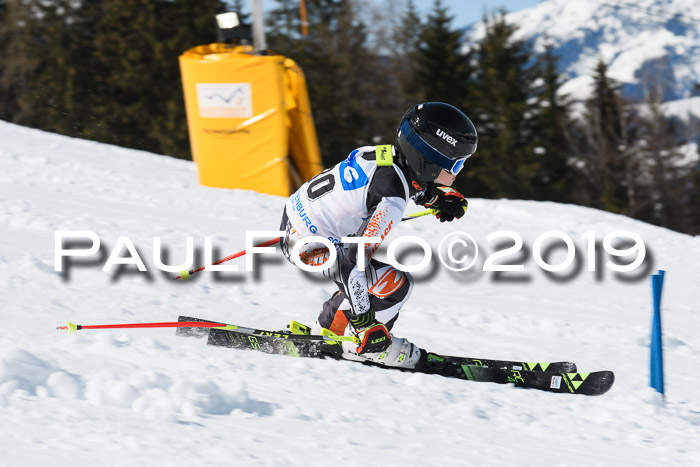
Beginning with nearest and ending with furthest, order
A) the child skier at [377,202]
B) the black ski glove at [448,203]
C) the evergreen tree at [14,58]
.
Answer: the child skier at [377,202], the black ski glove at [448,203], the evergreen tree at [14,58]

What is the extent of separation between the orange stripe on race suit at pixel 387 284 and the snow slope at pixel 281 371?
1.26 ft

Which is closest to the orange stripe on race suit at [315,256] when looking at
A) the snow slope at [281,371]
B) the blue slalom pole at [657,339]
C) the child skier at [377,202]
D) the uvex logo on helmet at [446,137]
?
the child skier at [377,202]

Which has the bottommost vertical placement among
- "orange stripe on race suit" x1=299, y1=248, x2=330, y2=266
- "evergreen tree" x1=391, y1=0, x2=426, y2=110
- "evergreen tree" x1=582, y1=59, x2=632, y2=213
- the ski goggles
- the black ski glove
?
"evergreen tree" x1=582, y1=59, x2=632, y2=213

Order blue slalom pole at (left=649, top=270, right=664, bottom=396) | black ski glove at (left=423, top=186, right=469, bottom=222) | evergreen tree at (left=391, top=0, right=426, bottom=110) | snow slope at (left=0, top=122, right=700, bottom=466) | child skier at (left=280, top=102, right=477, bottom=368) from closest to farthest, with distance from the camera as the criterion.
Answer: snow slope at (left=0, top=122, right=700, bottom=466) < child skier at (left=280, top=102, right=477, bottom=368) < blue slalom pole at (left=649, top=270, right=664, bottom=396) < black ski glove at (left=423, top=186, right=469, bottom=222) < evergreen tree at (left=391, top=0, right=426, bottom=110)

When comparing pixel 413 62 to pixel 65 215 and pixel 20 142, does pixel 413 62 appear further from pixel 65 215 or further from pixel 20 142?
pixel 65 215

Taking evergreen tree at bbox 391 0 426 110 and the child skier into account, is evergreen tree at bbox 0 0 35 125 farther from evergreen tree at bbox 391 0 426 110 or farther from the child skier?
the child skier

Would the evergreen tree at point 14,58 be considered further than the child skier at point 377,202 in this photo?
Yes

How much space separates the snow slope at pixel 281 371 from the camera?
8.18 ft

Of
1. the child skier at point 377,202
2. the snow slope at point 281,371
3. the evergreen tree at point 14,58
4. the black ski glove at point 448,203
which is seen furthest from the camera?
the evergreen tree at point 14,58

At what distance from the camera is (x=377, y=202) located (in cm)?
340

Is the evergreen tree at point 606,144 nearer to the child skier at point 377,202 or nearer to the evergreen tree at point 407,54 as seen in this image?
the evergreen tree at point 407,54

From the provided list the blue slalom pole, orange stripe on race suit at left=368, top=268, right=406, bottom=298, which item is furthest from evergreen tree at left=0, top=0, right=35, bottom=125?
Answer: the blue slalom pole

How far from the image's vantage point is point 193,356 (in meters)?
3.53

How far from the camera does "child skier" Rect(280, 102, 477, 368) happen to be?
3400mm
